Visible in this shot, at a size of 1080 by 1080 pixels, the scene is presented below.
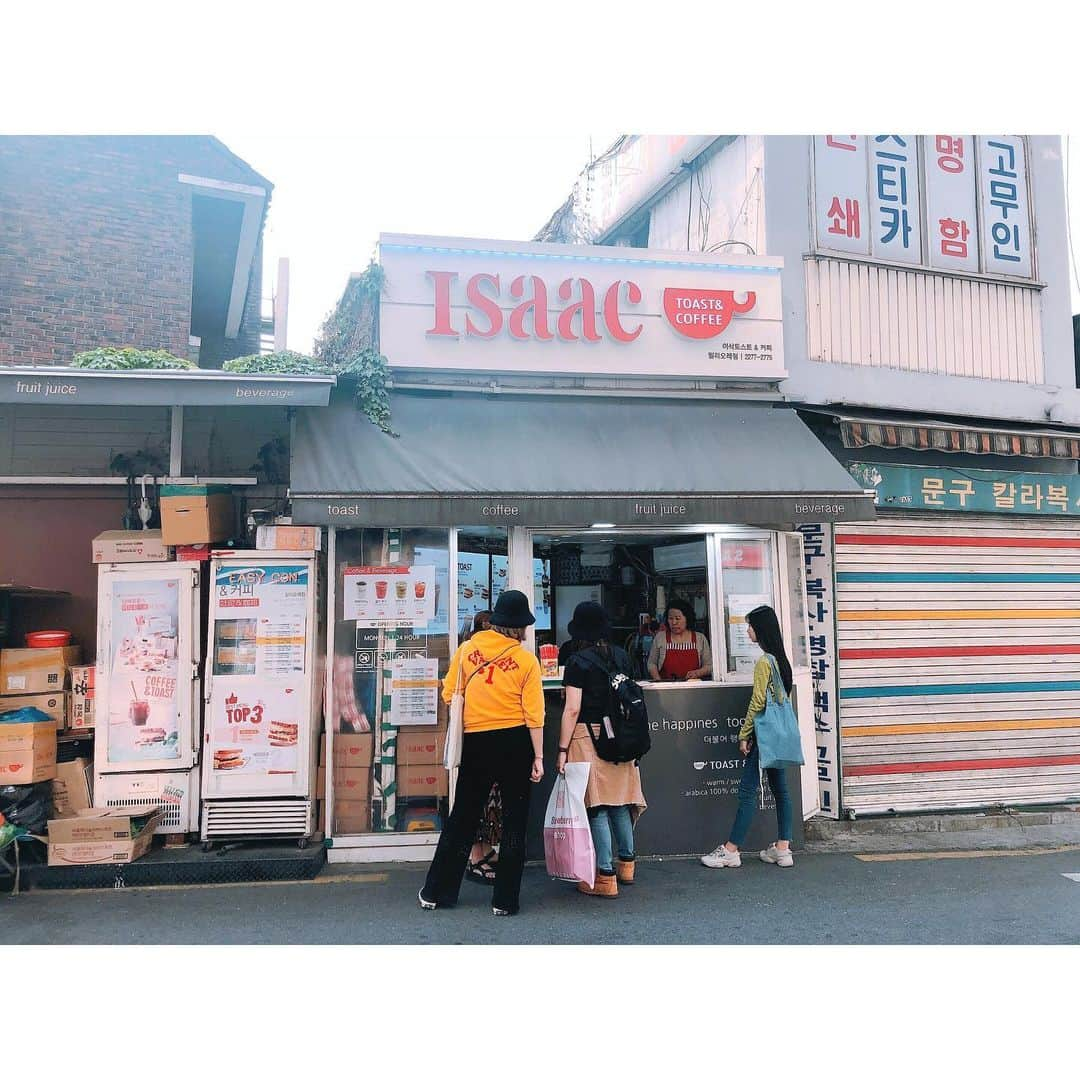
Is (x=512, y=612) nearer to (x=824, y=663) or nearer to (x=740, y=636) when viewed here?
(x=740, y=636)

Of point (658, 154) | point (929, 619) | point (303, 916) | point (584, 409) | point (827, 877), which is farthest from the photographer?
point (658, 154)

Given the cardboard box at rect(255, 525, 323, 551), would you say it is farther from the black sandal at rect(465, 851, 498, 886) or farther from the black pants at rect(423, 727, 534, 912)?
the black sandal at rect(465, 851, 498, 886)

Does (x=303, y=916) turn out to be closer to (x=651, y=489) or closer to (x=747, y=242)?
(x=651, y=489)

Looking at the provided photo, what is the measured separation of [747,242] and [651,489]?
10.3ft

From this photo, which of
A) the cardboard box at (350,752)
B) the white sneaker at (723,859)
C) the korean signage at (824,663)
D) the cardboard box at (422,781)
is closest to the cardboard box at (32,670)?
the cardboard box at (350,752)

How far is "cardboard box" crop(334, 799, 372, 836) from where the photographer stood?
620cm

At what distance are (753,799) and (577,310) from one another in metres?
4.00

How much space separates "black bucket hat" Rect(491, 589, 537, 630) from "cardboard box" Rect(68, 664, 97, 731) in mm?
3242

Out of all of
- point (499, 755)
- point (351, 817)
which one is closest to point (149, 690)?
point (351, 817)

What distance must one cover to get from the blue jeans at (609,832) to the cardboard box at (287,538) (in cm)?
278

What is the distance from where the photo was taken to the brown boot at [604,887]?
5.35 metres

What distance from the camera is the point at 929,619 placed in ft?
24.9

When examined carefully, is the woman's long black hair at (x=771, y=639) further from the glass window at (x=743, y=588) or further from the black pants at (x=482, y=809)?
the black pants at (x=482, y=809)

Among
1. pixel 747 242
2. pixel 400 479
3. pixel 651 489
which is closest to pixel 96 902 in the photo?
pixel 400 479
